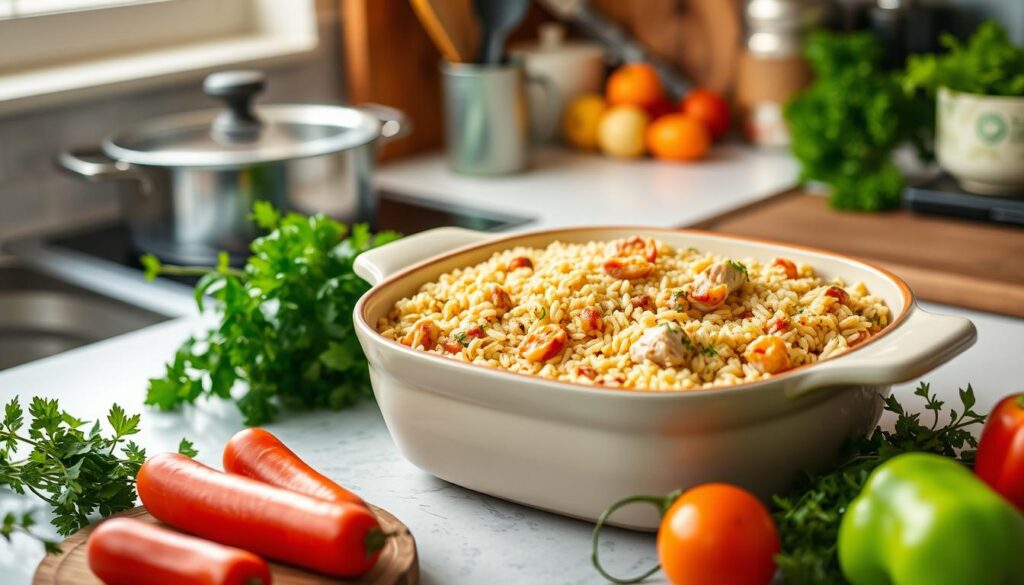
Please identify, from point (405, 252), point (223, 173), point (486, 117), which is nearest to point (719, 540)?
point (405, 252)

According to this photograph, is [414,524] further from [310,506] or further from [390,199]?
[390,199]

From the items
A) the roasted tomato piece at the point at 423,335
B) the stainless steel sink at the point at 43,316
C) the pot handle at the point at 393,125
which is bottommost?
the stainless steel sink at the point at 43,316

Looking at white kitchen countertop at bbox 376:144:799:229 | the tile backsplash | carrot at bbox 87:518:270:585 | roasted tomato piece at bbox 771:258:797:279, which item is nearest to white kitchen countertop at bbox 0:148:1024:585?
white kitchen countertop at bbox 376:144:799:229

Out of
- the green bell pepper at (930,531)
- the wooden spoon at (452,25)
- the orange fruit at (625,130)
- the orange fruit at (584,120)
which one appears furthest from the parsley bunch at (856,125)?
the green bell pepper at (930,531)

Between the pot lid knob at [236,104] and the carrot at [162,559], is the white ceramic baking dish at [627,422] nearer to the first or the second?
the carrot at [162,559]

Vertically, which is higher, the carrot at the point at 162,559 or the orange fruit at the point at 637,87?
the orange fruit at the point at 637,87

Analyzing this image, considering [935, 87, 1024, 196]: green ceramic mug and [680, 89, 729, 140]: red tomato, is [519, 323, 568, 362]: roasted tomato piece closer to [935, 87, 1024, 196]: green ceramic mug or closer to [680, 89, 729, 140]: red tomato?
[935, 87, 1024, 196]: green ceramic mug

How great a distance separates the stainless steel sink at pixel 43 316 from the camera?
5.64ft

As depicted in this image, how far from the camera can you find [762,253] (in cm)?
118

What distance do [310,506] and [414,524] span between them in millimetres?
161

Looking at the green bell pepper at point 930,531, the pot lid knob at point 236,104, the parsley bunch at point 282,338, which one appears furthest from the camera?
the pot lid knob at point 236,104

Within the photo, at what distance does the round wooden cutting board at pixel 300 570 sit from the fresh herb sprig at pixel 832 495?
0.28 meters

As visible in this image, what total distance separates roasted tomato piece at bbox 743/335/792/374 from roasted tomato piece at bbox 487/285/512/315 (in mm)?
237

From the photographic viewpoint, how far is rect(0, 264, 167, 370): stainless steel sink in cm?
172
